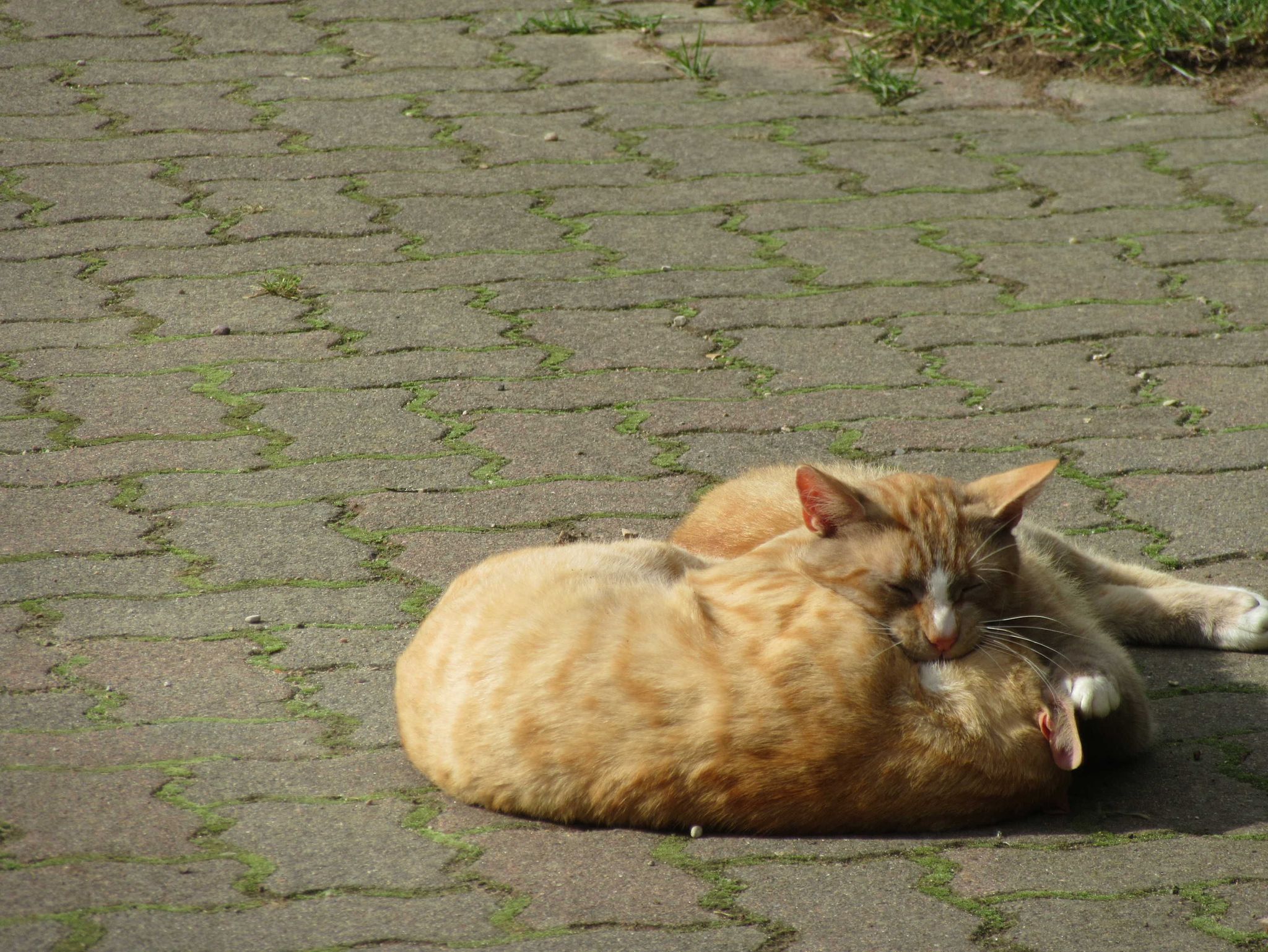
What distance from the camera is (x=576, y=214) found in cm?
618

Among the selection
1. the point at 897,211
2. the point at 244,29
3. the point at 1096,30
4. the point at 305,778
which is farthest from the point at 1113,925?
the point at 244,29

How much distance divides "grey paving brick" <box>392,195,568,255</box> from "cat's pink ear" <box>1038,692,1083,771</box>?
3436 millimetres

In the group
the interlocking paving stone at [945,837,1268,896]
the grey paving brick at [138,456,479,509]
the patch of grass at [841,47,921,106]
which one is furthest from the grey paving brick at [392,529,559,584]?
the patch of grass at [841,47,921,106]

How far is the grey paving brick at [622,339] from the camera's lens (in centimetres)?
508

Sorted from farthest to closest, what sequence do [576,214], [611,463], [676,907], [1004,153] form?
[1004,153] → [576,214] → [611,463] → [676,907]

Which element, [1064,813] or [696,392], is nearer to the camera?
[1064,813]

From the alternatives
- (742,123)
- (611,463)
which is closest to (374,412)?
(611,463)

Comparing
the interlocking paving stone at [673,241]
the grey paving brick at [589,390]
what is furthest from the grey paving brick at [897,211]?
the grey paving brick at [589,390]

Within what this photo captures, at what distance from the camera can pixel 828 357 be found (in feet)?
16.8

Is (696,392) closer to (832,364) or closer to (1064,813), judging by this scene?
(832,364)

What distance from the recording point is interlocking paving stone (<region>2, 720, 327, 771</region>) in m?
3.03

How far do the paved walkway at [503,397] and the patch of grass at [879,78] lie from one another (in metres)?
0.11

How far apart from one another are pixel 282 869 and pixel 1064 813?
1.57 m

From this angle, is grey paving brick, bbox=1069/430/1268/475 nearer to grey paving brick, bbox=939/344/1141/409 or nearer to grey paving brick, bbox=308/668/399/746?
grey paving brick, bbox=939/344/1141/409
